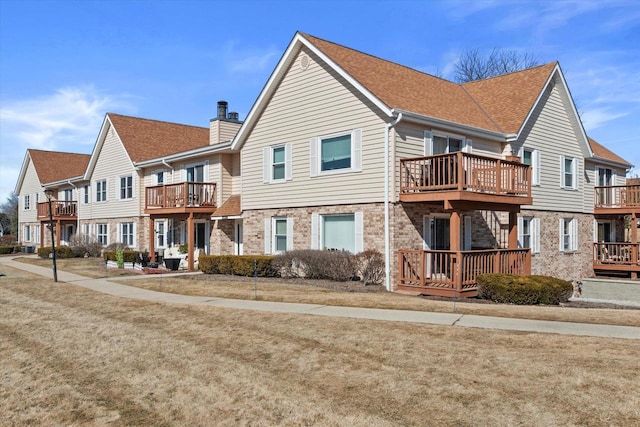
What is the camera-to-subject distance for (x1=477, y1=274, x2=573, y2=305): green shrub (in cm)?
1384

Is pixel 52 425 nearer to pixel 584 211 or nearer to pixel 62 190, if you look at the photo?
pixel 584 211

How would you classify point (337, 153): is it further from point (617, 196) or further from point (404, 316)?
point (617, 196)

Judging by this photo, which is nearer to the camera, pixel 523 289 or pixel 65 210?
pixel 523 289

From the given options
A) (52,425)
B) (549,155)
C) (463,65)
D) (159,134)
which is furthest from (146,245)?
(463,65)

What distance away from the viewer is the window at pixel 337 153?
1780cm

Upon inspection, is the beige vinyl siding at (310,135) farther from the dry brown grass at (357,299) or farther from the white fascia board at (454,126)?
the dry brown grass at (357,299)

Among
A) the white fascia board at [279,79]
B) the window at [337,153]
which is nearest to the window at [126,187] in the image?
the white fascia board at [279,79]

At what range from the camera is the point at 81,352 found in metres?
8.65

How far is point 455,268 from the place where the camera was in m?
15.3

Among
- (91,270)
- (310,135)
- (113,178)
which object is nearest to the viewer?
(310,135)

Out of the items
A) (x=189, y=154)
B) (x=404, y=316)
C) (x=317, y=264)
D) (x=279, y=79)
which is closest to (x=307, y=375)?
(x=404, y=316)

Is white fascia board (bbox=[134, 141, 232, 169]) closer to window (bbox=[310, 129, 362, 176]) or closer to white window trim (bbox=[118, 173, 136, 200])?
white window trim (bbox=[118, 173, 136, 200])

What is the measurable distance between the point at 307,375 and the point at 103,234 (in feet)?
102

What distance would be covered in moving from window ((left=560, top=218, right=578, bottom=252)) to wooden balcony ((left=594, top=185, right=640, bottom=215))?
223 cm
